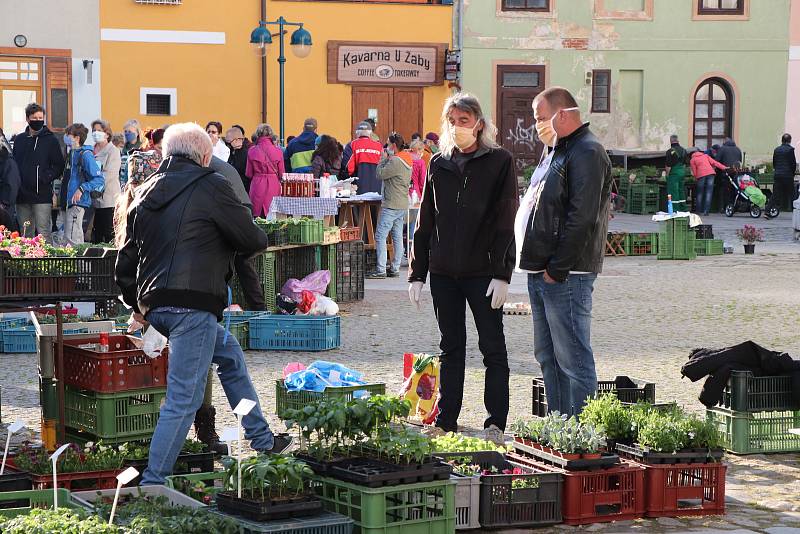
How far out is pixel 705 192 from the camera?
103ft

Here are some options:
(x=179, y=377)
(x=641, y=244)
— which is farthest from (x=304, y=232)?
(x=641, y=244)

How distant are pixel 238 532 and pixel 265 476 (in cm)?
32

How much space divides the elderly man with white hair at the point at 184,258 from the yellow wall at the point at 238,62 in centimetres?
2504

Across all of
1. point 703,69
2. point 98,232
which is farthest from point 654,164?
point 98,232

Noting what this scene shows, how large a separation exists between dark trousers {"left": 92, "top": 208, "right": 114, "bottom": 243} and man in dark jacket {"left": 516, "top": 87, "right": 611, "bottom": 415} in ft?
37.0

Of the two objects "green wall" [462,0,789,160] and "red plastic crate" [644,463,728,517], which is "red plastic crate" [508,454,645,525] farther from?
"green wall" [462,0,789,160]

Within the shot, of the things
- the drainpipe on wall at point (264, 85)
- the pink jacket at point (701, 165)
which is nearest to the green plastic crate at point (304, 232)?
the drainpipe on wall at point (264, 85)

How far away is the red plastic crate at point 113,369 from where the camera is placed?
7043mm

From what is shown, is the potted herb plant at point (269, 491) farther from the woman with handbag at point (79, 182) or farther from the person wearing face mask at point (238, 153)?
the person wearing face mask at point (238, 153)

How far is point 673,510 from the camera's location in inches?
252

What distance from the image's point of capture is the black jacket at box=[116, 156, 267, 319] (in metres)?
6.21

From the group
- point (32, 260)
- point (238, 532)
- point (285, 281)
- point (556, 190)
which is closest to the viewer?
point (238, 532)

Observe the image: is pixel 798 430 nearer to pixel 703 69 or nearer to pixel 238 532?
pixel 238 532

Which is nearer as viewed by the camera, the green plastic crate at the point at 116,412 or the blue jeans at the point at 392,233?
the green plastic crate at the point at 116,412
